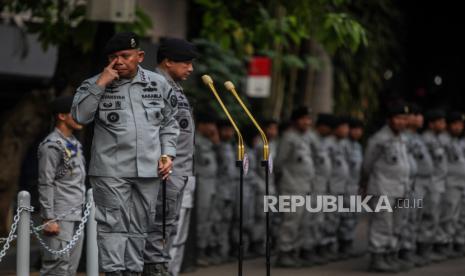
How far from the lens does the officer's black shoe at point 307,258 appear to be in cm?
1731

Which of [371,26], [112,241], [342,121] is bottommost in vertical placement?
[112,241]

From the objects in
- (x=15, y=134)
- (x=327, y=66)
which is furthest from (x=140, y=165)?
(x=327, y=66)

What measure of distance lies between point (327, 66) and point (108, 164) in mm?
16039

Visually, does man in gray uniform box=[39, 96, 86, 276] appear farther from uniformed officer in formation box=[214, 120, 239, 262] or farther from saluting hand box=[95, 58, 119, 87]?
uniformed officer in formation box=[214, 120, 239, 262]

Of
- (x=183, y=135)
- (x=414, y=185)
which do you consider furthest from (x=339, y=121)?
(x=183, y=135)

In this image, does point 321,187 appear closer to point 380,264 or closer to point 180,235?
point 380,264

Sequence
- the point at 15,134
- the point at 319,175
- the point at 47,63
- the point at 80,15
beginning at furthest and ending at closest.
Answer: the point at 47,63
the point at 319,175
the point at 15,134
the point at 80,15

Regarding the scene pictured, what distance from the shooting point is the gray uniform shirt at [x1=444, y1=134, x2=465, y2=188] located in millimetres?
18797

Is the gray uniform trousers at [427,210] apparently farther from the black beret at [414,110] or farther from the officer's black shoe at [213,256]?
the officer's black shoe at [213,256]

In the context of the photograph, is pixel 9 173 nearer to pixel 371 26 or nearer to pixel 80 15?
pixel 80 15

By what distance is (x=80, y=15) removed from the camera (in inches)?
590

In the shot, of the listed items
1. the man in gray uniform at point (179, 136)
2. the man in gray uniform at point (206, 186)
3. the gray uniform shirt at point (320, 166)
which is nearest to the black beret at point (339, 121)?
the gray uniform shirt at point (320, 166)

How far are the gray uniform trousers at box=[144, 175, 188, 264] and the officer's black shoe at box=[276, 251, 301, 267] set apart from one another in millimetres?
6662

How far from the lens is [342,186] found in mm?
18484
